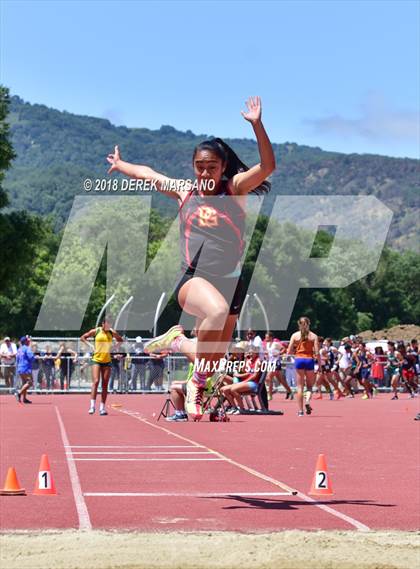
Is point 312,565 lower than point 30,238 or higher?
lower

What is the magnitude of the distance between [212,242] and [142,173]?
91 centimetres

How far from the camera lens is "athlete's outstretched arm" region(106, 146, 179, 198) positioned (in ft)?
27.7

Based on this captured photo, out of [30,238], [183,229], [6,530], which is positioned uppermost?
[30,238]

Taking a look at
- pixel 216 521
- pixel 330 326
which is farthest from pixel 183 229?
pixel 330 326

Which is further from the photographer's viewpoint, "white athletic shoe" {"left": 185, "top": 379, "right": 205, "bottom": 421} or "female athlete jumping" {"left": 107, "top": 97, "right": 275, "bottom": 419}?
"white athletic shoe" {"left": 185, "top": 379, "right": 205, "bottom": 421}

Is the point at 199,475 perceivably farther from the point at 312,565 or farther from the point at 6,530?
the point at 312,565

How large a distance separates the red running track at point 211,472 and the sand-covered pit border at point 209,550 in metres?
0.50

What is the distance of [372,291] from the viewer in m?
114

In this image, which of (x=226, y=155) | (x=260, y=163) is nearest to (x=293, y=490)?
(x=226, y=155)

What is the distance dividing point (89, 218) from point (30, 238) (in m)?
17.4

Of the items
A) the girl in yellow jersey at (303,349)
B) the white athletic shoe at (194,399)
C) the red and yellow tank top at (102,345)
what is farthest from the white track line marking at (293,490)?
the girl in yellow jersey at (303,349)

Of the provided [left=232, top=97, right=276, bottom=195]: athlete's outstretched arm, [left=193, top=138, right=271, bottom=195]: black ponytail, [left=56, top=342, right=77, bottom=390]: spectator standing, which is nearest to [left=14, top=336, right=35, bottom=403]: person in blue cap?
[left=56, top=342, right=77, bottom=390]: spectator standing

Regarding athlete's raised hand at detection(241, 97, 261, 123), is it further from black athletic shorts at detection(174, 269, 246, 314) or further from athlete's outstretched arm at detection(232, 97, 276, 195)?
black athletic shorts at detection(174, 269, 246, 314)

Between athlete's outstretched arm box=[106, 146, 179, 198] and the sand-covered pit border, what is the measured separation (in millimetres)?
2598
